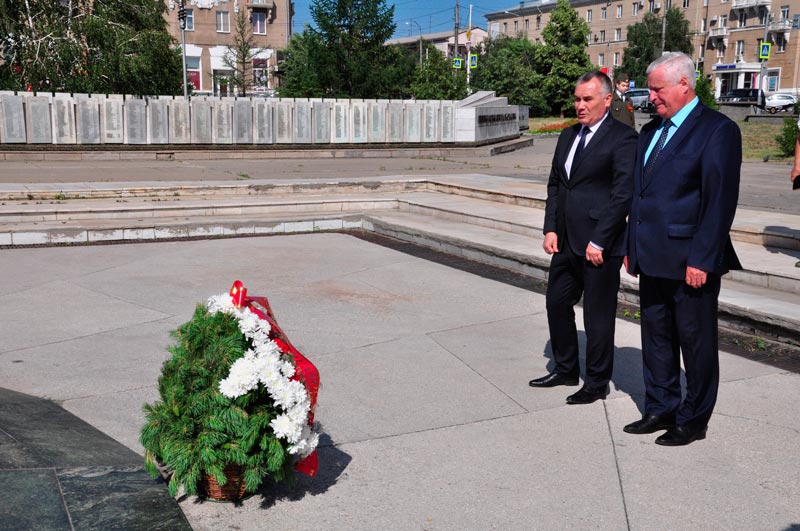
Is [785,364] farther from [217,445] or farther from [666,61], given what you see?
[217,445]

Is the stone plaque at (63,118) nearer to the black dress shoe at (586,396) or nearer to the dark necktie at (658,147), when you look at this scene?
the black dress shoe at (586,396)

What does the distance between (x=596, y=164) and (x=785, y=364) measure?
2.37 meters

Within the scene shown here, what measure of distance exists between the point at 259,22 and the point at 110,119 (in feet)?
206

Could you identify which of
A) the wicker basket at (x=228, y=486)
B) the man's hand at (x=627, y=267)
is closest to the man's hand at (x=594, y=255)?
the man's hand at (x=627, y=267)

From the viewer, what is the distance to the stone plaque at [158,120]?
22188 millimetres

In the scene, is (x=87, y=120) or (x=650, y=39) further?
(x=650, y=39)

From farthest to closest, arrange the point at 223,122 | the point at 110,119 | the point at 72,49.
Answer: the point at 72,49
the point at 223,122
the point at 110,119

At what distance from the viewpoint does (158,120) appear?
22.3 m

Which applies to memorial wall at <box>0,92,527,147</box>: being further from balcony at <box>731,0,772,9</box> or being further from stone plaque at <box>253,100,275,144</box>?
balcony at <box>731,0,772,9</box>

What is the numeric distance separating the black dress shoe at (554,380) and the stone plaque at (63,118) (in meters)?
18.8

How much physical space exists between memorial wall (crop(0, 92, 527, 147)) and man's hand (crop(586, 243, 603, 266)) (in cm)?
1921

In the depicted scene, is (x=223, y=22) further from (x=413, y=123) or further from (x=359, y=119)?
(x=359, y=119)

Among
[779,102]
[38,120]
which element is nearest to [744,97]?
[779,102]

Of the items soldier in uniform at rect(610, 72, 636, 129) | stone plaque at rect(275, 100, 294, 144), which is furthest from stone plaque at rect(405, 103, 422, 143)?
soldier in uniform at rect(610, 72, 636, 129)
